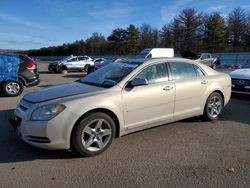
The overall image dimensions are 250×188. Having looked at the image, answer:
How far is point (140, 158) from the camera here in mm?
4211

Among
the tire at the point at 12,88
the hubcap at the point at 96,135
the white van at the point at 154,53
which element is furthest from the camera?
the white van at the point at 154,53

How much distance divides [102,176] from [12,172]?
125 cm

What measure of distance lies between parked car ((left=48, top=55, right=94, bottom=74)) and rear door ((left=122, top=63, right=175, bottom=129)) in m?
20.1

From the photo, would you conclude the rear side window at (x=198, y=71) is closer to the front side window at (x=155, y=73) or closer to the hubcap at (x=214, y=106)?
the hubcap at (x=214, y=106)

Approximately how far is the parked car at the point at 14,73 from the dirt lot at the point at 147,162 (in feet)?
17.2

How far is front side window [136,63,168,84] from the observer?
5.07 m

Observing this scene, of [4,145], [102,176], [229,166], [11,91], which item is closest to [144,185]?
[102,176]

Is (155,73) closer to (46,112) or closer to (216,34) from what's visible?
(46,112)

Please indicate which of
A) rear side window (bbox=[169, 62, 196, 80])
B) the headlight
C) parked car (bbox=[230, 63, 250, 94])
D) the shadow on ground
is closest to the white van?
parked car (bbox=[230, 63, 250, 94])

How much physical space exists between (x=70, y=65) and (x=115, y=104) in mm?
21304

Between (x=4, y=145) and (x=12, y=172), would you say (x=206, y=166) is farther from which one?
(x=4, y=145)

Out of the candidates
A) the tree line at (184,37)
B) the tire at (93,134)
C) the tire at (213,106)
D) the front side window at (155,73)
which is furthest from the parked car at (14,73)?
the tree line at (184,37)

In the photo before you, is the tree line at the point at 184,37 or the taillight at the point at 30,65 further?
the tree line at the point at 184,37

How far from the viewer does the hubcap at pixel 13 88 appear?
1033cm
